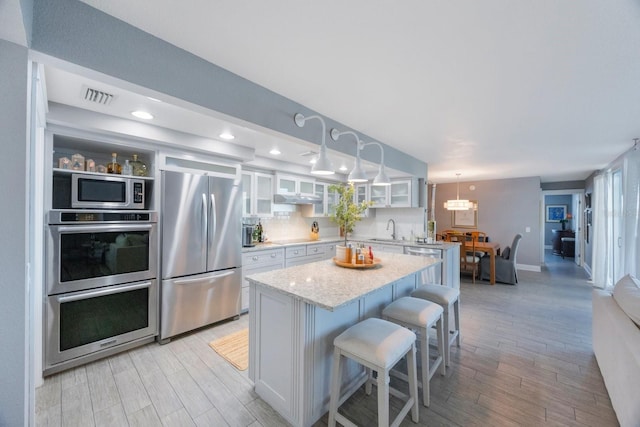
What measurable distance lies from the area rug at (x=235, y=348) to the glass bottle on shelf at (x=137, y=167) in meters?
1.96

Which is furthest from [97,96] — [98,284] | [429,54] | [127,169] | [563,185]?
[563,185]

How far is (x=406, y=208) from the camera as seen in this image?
530 cm

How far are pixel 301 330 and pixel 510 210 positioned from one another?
7.18 metres

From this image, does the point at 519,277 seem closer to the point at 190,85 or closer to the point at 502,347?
the point at 502,347

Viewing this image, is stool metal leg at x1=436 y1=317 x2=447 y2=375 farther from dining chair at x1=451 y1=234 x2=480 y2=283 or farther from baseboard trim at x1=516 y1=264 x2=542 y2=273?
baseboard trim at x1=516 y1=264 x2=542 y2=273

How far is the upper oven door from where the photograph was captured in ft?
7.18

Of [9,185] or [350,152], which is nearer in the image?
[9,185]

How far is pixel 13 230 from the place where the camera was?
109 centimetres

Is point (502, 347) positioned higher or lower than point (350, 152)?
lower

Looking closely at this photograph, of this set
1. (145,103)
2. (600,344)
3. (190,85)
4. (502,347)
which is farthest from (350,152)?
(600,344)

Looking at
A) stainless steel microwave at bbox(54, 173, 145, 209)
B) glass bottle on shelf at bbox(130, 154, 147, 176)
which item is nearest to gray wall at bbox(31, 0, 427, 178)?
stainless steel microwave at bbox(54, 173, 145, 209)

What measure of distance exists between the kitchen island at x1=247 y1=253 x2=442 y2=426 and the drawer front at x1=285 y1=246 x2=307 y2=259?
6.10 feet

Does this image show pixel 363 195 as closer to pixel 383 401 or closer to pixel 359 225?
pixel 359 225

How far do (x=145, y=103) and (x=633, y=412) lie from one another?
381cm
